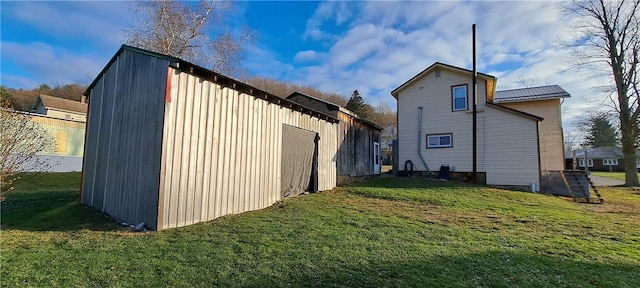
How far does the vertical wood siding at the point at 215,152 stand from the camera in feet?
20.5

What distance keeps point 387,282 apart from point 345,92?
46583 mm

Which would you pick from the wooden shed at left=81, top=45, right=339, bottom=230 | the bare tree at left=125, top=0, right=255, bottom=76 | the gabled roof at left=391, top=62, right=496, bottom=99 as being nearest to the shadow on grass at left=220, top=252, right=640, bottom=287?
the wooden shed at left=81, top=45, right=339, bottom=230

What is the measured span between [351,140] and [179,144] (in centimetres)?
924

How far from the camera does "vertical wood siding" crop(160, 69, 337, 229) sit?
626 centimetres

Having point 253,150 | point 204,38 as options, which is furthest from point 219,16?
point 253,150

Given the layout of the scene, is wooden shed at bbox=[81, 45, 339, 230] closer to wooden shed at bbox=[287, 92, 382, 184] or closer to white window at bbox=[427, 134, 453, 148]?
wooden shed at bbox=[287, 92, 382, 184]

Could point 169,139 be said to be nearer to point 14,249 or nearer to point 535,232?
point 14,249

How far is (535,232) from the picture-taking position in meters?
6.61

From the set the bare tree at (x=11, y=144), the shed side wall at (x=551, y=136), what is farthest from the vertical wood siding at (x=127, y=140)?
the shed side wall at (x=551, y=136)

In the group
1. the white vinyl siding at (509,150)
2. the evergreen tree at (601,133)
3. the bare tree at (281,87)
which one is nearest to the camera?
the white vinyl siding at (509,150)

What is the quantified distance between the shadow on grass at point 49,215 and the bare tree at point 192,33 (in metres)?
12.6

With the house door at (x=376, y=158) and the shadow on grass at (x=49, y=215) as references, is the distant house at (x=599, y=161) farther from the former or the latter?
the shadow on grass at (x=49, y=215)

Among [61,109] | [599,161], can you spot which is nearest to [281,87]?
[61,109]

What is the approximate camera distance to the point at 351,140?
14.4 metres
